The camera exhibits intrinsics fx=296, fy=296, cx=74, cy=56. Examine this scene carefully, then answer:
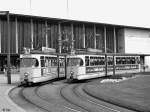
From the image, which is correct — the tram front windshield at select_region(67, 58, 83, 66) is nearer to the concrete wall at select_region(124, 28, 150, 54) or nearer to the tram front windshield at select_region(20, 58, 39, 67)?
the tram front windshield at select_region(20, 58, 39, 67)

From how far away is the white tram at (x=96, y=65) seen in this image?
26.1 metres

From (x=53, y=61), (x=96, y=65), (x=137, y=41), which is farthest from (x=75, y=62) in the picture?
(x=137, y=41)

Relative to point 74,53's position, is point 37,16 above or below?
above

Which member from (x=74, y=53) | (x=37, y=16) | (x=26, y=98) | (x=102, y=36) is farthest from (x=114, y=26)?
(x=26, y=98)

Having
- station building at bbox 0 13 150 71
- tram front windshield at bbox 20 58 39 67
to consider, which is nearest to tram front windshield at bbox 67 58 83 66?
tram front windshield at bbox 20 58 39 67

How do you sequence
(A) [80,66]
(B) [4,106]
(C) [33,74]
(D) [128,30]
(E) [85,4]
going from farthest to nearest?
(D) [128,30]
(E) [85,4]
(A) [80,66]
(C) [33,74]
(B) [4,106]

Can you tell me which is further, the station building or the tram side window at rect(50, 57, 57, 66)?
the station building

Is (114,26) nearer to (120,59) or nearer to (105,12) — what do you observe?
(105,12)

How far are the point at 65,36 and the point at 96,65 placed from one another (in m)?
38.8

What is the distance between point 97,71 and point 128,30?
49.3 meters

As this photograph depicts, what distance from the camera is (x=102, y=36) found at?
7338 cm

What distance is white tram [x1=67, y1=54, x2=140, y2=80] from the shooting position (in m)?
26.1

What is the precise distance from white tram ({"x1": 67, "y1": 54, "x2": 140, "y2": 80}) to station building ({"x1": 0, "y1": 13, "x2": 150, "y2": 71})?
19217 mm

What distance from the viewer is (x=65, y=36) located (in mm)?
66562
